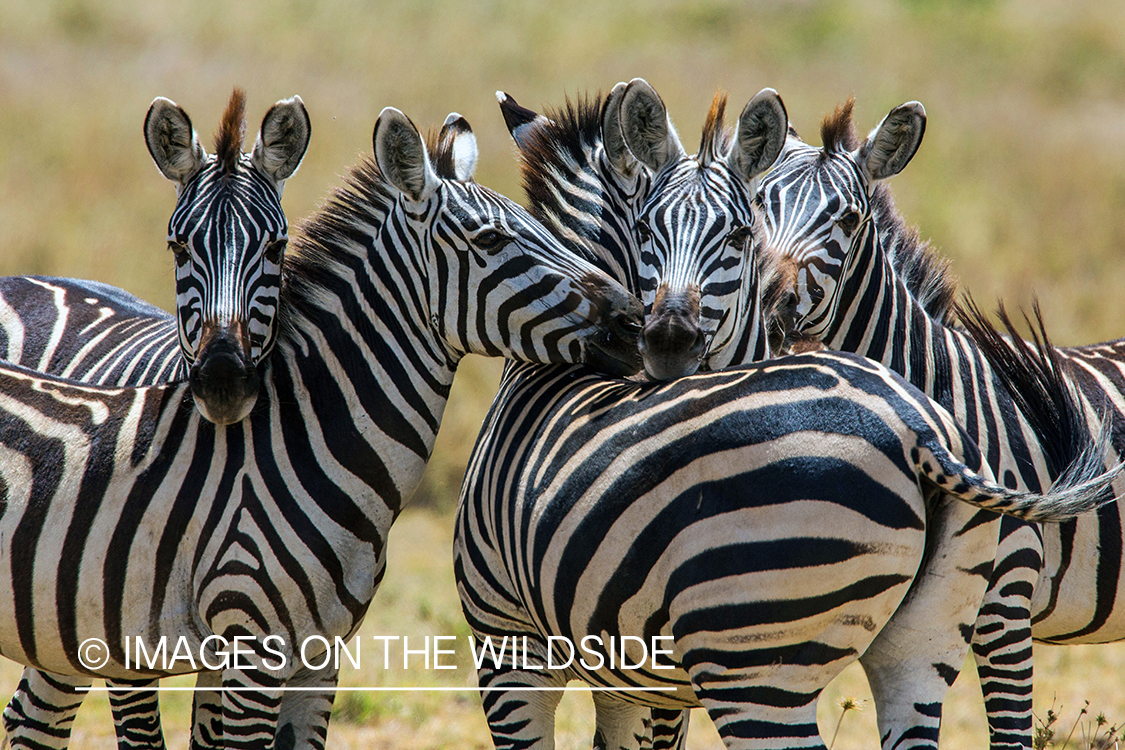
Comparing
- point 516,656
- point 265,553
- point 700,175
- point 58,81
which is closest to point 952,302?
point 700,175

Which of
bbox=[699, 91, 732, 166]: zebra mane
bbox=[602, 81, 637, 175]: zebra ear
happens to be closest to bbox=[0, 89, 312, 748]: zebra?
bbox=[602, 81, 637, 175]: zebra ear

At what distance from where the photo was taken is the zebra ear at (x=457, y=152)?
4.12 meters

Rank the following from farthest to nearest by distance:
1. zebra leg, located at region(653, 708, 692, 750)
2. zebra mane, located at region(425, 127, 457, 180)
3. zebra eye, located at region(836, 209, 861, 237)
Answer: zebra eye, located at region(836, 209, 861, 237) → zebra leg, located at region(653, 708, 692, 750) → zebra mane, located at region(425, 127, 457, 180)

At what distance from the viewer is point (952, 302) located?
5230mm

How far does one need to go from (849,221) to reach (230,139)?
2.66m

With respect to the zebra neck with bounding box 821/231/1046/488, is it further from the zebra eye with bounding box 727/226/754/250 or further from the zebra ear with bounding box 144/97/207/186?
the zebra ear with bounding box 144/97/207/186

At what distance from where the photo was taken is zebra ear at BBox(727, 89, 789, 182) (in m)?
4.22

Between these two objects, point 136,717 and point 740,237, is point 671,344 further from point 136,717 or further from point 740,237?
point 136,717

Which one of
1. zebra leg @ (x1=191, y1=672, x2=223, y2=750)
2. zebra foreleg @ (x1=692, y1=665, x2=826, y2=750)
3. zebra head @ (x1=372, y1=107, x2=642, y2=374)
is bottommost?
zebra foreleg @ (x1=692, y1=665, x2=826, y2=750)

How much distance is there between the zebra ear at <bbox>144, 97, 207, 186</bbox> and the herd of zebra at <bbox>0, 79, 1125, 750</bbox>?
1cm

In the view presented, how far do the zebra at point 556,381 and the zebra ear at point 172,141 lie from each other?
1.40m

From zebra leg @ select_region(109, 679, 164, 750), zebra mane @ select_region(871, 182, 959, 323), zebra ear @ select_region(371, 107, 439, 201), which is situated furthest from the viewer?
zebra mane @ select_region(871, 182, 959, 323)

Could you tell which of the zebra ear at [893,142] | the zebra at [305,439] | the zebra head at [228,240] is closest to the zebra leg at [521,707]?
the zebra at [305,439]

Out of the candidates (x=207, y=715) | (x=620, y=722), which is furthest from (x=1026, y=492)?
(x=207, y=715)
